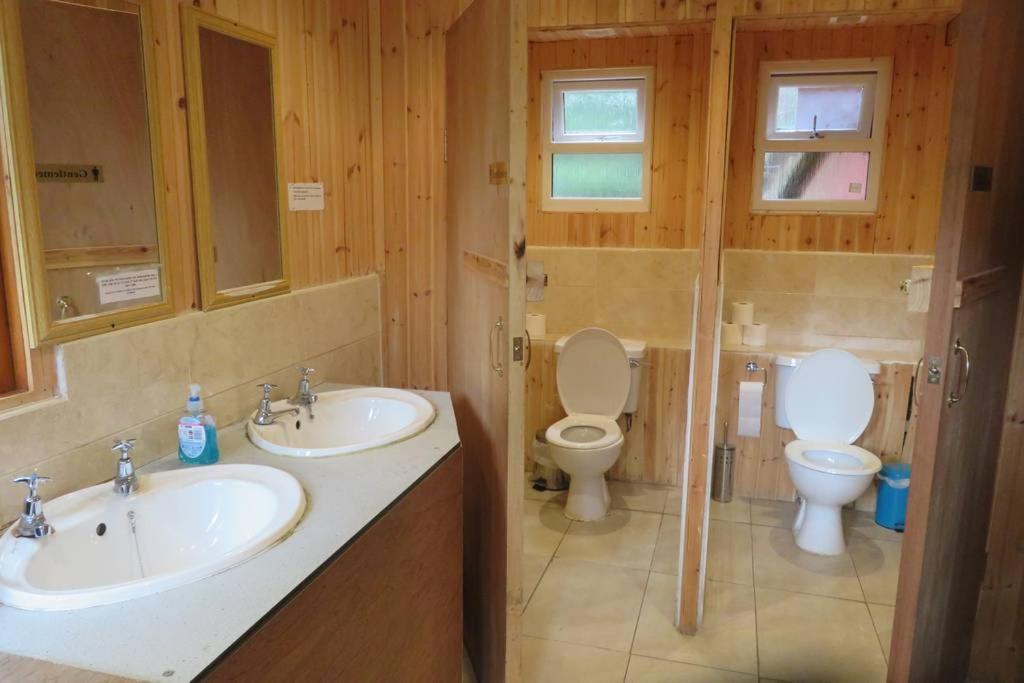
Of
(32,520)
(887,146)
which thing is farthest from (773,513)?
(32,520)

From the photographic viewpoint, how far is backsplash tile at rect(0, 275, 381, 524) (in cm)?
153

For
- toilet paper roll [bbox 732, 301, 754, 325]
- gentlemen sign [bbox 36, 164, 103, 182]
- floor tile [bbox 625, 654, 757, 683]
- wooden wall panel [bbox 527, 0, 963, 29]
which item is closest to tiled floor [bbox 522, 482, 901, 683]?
floor tile [bbox 625, 654, 757, 683]

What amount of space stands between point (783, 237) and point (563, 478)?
1723mm

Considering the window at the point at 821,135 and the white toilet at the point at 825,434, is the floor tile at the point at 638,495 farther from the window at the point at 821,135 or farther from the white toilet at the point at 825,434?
the window at the point at 821,135

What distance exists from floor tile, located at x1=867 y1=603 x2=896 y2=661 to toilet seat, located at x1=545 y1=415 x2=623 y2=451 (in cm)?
125

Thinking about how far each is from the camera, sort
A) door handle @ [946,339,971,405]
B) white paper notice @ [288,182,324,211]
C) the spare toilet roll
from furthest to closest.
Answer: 1. the spare toilet roll
2. white paper notice @ [288,182,324,211]
3. door handle @ [946,339,971,405]

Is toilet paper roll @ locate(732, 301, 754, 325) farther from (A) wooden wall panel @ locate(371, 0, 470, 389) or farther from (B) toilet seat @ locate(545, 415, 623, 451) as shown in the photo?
(A) wooden wall panel @ locate(371, 0, 470, 389)

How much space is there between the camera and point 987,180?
1.85 meters

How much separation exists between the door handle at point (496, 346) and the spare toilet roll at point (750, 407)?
167cm

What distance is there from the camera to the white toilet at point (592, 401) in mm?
3537

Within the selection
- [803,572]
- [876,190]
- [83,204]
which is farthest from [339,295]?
[876,190]

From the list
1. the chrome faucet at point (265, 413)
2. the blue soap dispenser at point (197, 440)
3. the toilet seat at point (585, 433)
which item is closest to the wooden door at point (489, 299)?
the chrome faucet at point (265, 413)

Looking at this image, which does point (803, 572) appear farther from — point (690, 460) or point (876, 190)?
point (876, 190)

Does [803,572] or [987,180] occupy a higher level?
[987,180]
